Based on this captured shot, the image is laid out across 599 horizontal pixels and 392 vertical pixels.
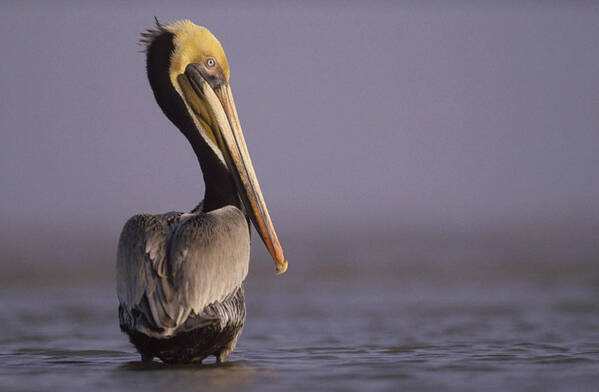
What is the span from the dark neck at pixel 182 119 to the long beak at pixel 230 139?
0.26 ft

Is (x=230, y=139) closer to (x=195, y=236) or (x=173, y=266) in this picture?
(x=195, y=236)

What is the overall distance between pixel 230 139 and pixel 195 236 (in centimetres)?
121

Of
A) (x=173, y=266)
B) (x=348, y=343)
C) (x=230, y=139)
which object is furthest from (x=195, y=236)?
(x=348, y=343)

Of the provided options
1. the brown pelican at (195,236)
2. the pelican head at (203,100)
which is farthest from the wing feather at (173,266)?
the pelican head at (203,100)

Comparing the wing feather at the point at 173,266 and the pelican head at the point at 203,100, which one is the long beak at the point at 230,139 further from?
the wing feather at the point at 173,266

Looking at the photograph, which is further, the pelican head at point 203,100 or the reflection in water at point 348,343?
the pelican head at point 203,100

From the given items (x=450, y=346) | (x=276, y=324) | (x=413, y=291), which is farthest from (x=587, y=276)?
(x=450, y=346)

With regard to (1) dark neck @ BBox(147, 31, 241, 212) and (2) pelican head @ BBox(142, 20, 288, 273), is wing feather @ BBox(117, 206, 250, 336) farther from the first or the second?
(2) pelican head @ BBox(142, 20, 288, 273)

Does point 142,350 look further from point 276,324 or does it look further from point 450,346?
point 276,324

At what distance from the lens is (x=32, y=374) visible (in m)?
6.97

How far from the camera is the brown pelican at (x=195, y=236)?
6.59m

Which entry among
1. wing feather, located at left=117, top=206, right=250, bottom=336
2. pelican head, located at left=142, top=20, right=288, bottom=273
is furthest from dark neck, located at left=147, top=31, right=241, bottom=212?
wing feather, located at left=117, top=206, right=250, bottom=336

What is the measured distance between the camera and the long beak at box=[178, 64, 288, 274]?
298 inches

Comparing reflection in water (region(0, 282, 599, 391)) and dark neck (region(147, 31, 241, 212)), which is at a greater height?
dark neck (region(147, 31, 241, 212))
